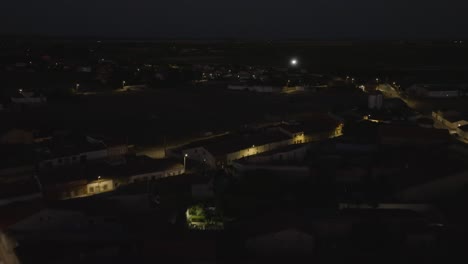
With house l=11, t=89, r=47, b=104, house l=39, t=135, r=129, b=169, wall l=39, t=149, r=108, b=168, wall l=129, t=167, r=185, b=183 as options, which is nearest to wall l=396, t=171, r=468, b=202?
wall l=129, t=167, r=185, b=183

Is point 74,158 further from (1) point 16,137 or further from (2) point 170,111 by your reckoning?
(2) point 170,111

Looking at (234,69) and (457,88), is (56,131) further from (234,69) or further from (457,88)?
(234,69)

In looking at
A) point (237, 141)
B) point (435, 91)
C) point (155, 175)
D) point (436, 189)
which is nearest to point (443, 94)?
point (435, 91)

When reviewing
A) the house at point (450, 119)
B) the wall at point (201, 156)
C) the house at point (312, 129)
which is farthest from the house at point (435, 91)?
the wall at point (201, 156)

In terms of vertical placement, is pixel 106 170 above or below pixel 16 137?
below

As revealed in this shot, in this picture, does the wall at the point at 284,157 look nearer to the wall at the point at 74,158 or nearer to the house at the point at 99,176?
the house at the point at 99,176
